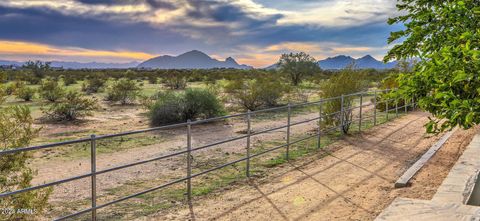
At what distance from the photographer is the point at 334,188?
7758 millimetres

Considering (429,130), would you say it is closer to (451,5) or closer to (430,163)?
(451,5)

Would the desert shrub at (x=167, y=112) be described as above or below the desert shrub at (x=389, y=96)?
below

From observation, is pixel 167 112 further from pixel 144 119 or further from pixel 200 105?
pixel 144 119

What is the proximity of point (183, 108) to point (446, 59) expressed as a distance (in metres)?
15.1

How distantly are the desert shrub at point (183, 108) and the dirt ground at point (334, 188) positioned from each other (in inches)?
311

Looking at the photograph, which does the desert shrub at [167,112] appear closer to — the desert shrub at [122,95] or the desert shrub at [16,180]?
the desert shrub at [122,95]

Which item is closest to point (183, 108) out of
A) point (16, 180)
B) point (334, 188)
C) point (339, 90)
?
point (339, 90)

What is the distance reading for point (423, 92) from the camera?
409cm

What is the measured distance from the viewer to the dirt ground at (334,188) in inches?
253

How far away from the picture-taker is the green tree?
44.2 metres

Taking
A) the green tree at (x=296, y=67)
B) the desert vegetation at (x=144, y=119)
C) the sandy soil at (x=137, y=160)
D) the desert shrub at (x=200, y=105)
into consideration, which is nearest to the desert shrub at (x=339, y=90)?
the desert vegetation at (x=144, y=119)

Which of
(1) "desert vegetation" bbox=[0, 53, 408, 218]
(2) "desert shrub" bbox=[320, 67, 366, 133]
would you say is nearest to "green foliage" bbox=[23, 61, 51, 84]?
(1) "desert vegetation" bbox=[0, 53, 408, 218]

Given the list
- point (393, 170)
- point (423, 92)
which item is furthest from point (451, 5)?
point (393, 170)

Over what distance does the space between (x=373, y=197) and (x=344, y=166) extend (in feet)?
7.59
